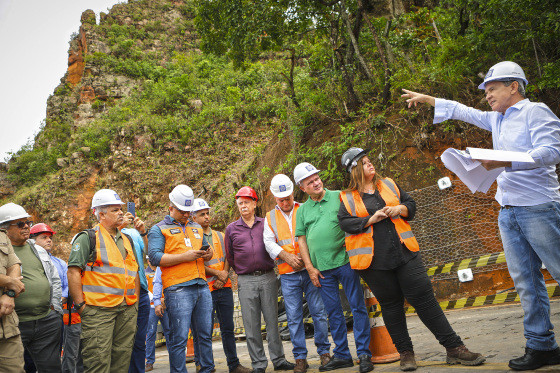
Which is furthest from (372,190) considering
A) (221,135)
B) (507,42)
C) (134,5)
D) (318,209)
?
(134,5)

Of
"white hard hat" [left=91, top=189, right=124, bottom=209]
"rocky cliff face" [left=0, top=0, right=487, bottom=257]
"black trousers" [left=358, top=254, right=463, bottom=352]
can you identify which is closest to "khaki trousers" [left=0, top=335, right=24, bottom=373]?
"white hard hat" [left=91, top=189, right=124, bottom=209]

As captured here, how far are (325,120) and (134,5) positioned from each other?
37235 millimetres

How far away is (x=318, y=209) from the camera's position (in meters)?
5.30

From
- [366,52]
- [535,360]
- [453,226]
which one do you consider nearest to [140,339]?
[535,360]

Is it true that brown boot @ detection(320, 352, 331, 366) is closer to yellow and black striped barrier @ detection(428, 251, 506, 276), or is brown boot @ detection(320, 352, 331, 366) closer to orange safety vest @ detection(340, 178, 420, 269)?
orange safety vest @ detection(340, 178, 420, 269)

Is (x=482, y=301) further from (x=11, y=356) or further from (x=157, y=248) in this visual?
(x=11, y=356)

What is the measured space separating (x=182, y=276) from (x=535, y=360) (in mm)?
3704

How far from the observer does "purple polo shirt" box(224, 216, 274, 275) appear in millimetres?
5727

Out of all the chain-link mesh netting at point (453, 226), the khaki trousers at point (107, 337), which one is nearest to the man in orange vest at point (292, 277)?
the khaki trousers at point (107, 337)

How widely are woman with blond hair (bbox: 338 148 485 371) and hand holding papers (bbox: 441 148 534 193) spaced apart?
0.96 meters

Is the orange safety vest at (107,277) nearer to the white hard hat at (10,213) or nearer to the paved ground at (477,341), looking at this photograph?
the white hard hat at (10,213)

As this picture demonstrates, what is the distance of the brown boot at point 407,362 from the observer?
4059mm

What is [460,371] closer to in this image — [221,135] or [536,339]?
[536,339]

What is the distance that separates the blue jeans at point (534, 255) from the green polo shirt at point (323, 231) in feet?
6.20
